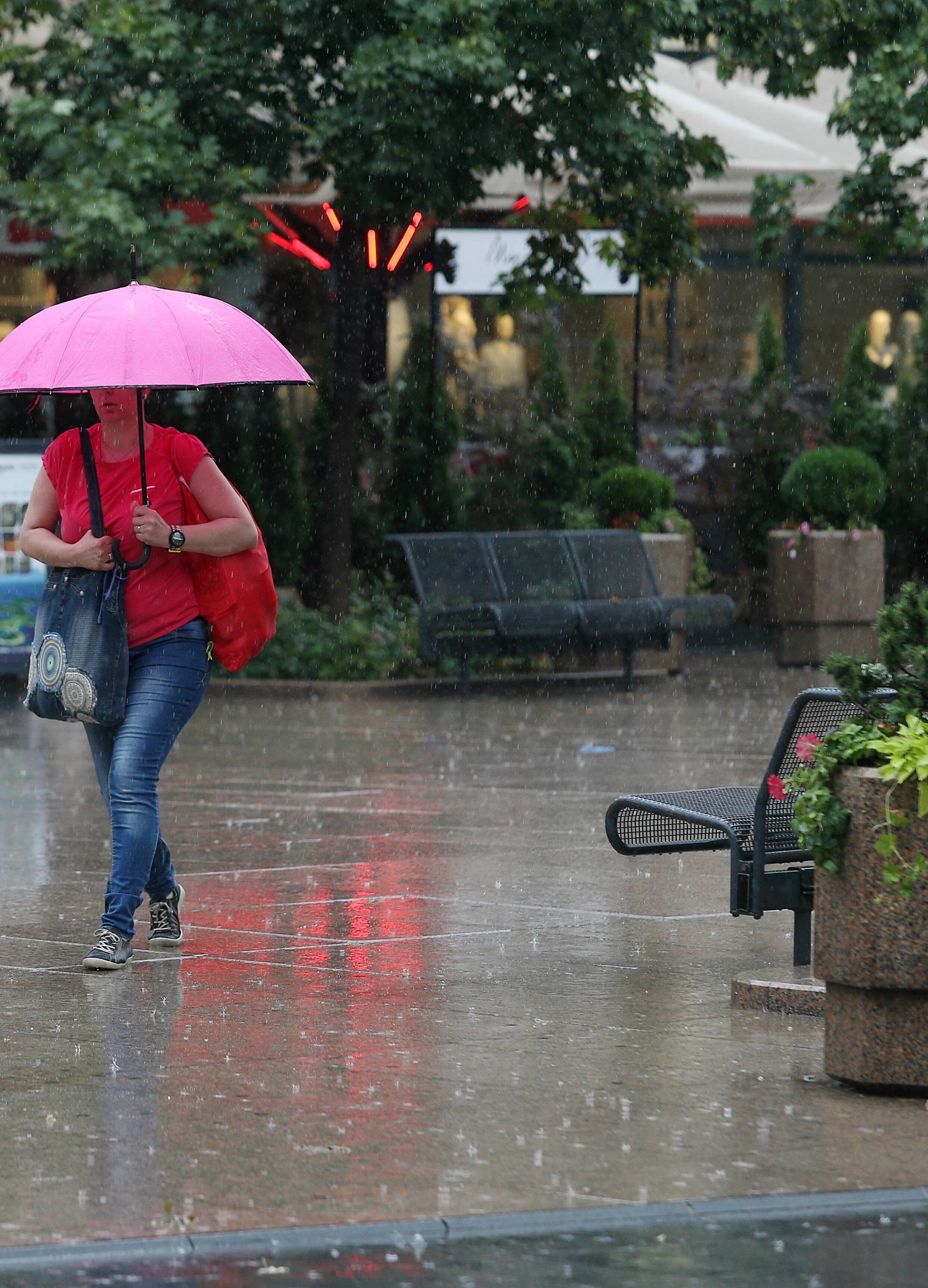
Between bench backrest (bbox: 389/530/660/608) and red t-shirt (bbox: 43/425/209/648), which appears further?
bench backrest (bbox: 389/530/660/608)

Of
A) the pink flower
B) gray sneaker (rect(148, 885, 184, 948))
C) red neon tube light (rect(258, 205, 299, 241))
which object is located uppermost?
red neon tube light (rect(258, 205, 299, 241))

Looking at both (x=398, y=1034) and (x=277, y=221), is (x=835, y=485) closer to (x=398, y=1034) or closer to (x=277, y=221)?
(x=277, y=221)

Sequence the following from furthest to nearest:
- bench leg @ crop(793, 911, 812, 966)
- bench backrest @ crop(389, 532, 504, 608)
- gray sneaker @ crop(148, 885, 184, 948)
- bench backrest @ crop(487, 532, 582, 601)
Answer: bench backrest @ crop(487, 532, 582, 601), bench backrest @ crop(389, 532, 504, 608), gray sneaker @ crop(148, 885, 184, 948), bench leg @ crop(793, 911, 812, 966)

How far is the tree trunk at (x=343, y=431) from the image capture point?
18344mm

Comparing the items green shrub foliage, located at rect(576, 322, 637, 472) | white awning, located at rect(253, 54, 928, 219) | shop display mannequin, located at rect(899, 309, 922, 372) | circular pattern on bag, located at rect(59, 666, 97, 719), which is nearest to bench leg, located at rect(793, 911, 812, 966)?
circular pattern on bag, located at rect(59, 666, 97, 719)

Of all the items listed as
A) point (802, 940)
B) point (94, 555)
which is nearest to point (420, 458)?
point (94, 555)

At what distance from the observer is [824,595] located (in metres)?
19.4

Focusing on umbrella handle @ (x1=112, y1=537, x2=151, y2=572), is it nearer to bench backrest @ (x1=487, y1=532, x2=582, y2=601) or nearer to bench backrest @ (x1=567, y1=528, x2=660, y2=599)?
bench backrest @ (x1=487, y1=532, x2=582, y2=601)

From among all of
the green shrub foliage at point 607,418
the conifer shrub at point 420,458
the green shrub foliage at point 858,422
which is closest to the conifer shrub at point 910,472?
the green shrub foliage at point 858,422

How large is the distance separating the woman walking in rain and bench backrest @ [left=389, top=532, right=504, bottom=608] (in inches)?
382

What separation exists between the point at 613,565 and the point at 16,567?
191 inches

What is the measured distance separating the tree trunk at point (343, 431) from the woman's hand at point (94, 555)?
37.0ft

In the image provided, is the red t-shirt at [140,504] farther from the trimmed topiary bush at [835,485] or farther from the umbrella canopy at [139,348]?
the trimmed topiary bush at [835,485]

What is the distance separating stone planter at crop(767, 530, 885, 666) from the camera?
1938 centimetres
